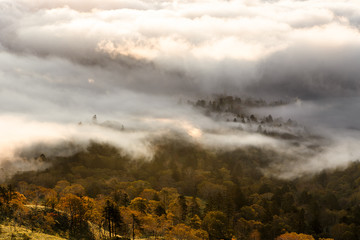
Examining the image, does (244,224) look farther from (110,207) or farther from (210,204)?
(110,207)

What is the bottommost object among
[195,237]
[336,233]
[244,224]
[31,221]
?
[336,233]

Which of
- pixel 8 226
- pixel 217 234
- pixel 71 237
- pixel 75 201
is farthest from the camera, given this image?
pixel 217 234

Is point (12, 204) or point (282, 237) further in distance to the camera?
point (282, 237)

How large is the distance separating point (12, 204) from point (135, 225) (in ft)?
158

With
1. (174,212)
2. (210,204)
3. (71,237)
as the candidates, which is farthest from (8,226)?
(210,204)

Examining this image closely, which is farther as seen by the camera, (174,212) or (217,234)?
(174,212)

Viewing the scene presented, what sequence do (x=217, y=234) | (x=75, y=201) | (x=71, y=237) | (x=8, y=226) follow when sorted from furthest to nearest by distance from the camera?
1. (x=217, y=234)
2. (x=75, y=201)
3. (x=71, y=237)
4. (x=8, y=226)

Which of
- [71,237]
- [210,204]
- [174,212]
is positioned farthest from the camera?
[210,204]

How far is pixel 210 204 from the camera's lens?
18350 cm

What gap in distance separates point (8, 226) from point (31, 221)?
12190 millimetres

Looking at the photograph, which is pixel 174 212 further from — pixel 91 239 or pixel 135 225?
pixel 91 239

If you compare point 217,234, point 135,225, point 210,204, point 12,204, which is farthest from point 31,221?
point 210,204

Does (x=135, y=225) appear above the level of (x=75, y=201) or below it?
below

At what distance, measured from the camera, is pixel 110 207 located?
427ft
